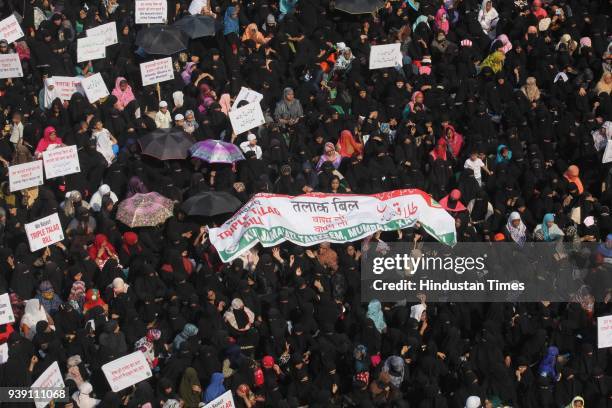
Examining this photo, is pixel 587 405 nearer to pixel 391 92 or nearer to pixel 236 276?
pixel 236 276

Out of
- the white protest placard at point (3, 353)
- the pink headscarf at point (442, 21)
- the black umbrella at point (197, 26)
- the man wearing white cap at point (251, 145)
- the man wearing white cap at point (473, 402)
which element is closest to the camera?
the man wearing white cap at point (473, 402)

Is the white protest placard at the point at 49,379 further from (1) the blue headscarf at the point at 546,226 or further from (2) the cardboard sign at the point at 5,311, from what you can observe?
(1) the blue headscarf at the point at 546,226

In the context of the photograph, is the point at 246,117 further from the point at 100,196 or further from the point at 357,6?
the point at 357,6

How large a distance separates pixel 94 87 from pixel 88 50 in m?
1.29

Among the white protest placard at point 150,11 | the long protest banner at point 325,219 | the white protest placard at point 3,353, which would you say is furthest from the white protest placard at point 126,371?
the white protest placard at point 150,11

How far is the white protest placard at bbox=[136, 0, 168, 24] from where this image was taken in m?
29.7

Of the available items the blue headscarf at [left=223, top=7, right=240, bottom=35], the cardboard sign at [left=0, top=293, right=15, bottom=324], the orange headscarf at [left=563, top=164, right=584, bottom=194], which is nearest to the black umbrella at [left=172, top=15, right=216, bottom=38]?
the blue headscarf at [left=223, top=7, right=240, bottom=35]

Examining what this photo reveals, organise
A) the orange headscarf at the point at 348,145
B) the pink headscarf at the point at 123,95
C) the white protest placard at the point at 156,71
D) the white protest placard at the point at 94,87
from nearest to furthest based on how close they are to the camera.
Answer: the orange headscarf at the point at 348,145 → the white protest placard at the point at 94,87 → the pink headscarf at the point at 123,95 → the white protest placard at the point at 156,71

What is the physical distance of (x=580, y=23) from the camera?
30719 mm

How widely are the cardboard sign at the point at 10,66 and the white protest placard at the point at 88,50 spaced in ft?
3.31

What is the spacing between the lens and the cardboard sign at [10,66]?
93.4 ft

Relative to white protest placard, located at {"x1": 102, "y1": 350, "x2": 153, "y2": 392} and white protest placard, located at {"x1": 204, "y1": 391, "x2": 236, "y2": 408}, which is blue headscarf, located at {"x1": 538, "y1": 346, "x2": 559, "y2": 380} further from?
white protest placard, located at {"x1": 102, "y1": 350, "x2": 153, "y2": 392}

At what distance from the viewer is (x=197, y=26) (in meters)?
29.4

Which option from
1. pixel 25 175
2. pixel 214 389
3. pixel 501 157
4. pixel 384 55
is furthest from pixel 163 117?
pixel 214 389
